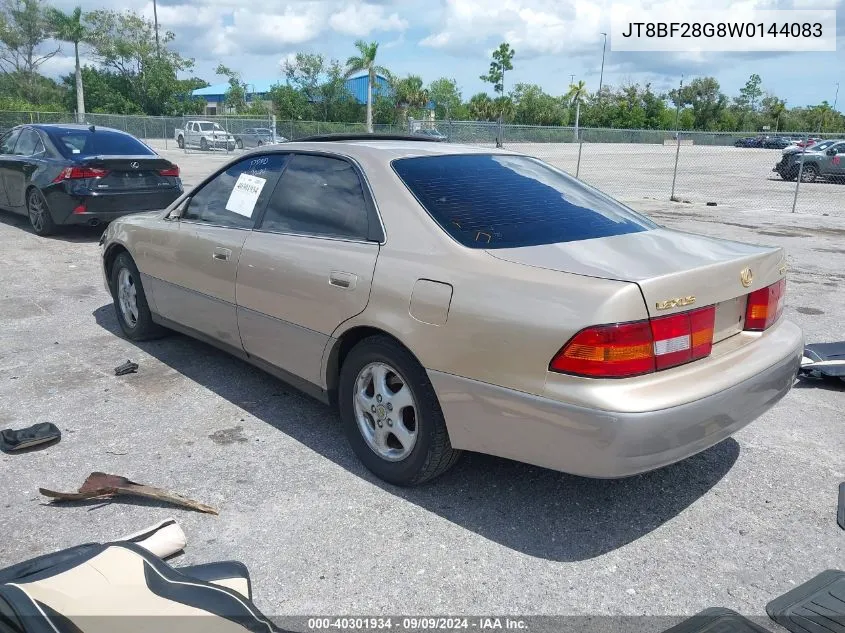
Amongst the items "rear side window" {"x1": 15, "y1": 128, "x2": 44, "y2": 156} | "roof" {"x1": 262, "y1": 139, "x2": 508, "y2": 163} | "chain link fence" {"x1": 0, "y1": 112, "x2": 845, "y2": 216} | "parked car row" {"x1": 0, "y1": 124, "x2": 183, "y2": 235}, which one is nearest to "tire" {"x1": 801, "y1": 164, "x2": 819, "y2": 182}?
"chain link fence" {"x1": 0, "y1": 112, "x2": 845, "y2": 216}

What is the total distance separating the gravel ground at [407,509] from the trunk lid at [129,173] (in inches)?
193

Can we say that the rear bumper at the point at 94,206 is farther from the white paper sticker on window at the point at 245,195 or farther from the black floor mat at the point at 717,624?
the black floor mat at the point at 717,624

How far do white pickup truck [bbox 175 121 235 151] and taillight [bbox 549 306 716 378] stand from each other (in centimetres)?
3484

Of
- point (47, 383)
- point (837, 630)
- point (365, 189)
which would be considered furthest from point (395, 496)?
point (47, 383)

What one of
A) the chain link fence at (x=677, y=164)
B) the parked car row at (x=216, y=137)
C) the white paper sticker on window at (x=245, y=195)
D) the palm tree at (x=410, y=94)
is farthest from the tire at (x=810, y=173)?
the palm tree at (x=410, y=94)

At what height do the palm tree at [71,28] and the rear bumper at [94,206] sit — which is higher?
the palm tree at [71,28]

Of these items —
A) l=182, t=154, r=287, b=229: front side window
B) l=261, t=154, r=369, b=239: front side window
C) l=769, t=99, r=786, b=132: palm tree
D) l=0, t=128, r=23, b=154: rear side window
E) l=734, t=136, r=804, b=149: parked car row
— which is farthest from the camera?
l=769, t=99, r=786, b=132: palm tree

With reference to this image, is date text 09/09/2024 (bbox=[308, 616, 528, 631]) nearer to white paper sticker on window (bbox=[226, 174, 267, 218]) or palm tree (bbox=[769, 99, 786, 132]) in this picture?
white paper sticker on window (bbox=[226, 174, 267, 218])

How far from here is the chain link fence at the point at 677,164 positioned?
19.4 metres

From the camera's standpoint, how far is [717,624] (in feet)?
8.20

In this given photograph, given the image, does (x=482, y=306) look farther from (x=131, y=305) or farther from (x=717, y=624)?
(x=131, y=305)

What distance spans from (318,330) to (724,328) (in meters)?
1.90

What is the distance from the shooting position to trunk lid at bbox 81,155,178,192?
9164 mm

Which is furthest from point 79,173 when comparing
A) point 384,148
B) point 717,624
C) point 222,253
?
point 717,624
